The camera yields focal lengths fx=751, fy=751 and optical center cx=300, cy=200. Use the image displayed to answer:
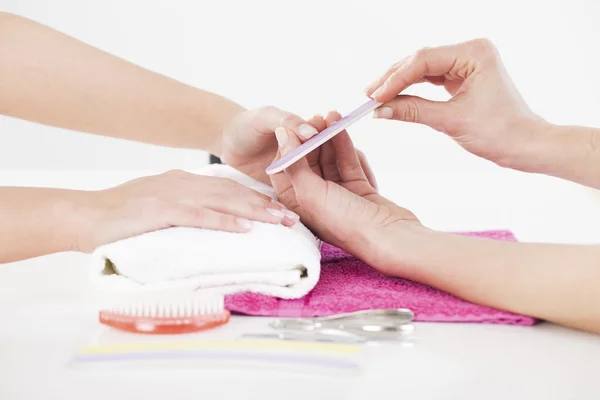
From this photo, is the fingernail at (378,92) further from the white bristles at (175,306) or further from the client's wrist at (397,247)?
the white bristles at (175,306)

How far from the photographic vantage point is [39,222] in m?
0.82

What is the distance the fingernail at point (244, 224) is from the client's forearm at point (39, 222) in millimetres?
166

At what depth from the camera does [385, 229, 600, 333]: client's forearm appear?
696 mm

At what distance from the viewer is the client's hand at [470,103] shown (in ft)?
3.19

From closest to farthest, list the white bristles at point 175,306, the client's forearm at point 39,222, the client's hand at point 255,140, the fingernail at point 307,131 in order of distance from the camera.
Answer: the white bristles at point 175,306 < the client's forearm at point 39,222 < the fingernail at point 307,131 < the client's hand at point 255,140

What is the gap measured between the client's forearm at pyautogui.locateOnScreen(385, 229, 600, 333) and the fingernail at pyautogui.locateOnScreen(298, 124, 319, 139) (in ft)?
0.63

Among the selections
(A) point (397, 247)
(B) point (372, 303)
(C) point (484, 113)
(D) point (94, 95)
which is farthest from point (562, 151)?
(D) point (94, 95)

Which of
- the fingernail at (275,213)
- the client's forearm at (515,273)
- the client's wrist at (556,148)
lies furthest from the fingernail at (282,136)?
the client's wrist at (556,148)

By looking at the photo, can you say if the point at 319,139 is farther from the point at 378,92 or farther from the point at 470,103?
the point at 470,103

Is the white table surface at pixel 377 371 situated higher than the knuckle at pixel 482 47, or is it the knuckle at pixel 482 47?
the knuckle at pixel 482 47

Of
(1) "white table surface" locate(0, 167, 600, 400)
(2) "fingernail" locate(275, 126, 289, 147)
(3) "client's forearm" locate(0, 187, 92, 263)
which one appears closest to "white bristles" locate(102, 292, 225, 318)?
(1) "white table surface" locate(0, 167, 600, 400)

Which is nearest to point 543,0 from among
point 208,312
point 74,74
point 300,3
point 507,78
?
point 300,3

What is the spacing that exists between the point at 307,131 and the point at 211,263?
237 millimetres

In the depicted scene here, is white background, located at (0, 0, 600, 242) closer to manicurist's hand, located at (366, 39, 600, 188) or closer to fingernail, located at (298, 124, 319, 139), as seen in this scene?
manicurist's hand, located at (366, 39, 600, 188)
